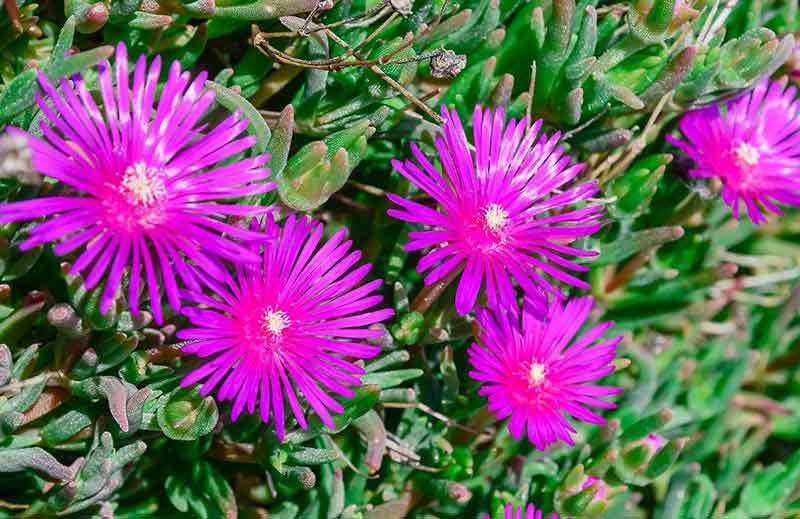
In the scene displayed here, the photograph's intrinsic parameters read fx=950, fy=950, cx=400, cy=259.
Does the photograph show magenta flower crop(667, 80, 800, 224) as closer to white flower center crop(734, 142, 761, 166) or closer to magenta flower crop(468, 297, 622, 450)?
white flower center crop(734, 142, 761, 166)

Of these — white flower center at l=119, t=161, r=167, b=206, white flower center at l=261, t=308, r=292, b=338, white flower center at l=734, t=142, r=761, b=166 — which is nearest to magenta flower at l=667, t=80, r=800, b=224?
white flower center at l=734, t=142, r=761, b=166

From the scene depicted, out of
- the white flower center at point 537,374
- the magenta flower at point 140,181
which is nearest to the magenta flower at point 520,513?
the white flower center at point 537,374

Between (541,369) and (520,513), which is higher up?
(541,369)

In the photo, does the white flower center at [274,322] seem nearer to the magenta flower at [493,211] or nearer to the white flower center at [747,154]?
the magenta flower at [493,211]

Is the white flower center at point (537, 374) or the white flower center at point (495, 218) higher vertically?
the white flower center at point (495, 218)

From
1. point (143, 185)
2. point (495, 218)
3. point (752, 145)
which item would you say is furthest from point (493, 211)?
point (752, 145)

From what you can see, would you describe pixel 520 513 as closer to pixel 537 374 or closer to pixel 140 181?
pixel 537 374
